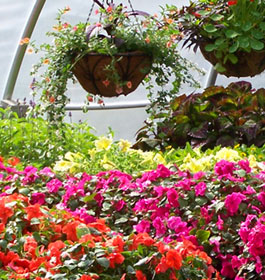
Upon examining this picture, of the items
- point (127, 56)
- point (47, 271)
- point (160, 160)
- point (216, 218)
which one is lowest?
point (47, 271)

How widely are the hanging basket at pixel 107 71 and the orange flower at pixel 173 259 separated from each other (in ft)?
6.93

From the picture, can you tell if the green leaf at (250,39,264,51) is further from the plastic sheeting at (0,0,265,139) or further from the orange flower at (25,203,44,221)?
the orange flower at (25,203,44,221)

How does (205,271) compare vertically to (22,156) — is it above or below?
below

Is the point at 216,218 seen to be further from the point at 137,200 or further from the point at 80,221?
the point at 80,221

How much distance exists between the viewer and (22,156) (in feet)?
13.5

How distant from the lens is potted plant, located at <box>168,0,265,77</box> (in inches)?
185

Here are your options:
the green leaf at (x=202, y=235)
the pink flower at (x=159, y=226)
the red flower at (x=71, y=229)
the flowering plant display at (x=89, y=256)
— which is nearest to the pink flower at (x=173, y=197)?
the pink flower at (x=159, y=226)

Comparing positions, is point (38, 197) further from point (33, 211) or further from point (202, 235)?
point (202, 235)

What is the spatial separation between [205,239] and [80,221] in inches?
17.6

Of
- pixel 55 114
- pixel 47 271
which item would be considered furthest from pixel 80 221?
pixel 55 114

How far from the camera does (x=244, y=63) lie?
484 centimetres

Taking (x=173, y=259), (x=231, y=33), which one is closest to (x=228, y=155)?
(x=231, y=33)

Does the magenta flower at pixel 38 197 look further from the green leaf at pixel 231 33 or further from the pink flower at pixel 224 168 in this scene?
the green leaf at pixel 231 33

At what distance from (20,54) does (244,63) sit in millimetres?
3039
